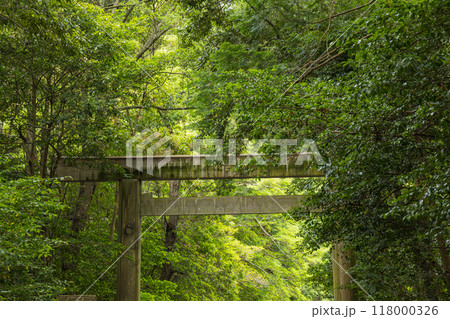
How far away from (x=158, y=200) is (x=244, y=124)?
2.73 m

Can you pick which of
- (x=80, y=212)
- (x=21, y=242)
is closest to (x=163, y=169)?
(x=80, y=212)

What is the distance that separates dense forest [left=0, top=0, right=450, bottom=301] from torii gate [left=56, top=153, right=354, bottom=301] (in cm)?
30

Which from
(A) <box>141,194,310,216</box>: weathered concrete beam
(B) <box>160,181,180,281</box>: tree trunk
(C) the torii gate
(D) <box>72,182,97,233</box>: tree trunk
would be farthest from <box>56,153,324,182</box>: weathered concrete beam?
(B) <box>160,181,180,281</box>: tree trunk

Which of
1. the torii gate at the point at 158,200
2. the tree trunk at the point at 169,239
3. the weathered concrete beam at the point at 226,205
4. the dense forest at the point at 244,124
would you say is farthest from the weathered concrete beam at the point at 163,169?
the tree trunk at the point at 169,239

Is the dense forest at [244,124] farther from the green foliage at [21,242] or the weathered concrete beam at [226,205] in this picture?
the weathered concrete beam at [226,205]

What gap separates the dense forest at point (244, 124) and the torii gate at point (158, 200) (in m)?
0.30

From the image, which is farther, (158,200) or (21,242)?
(158,200)

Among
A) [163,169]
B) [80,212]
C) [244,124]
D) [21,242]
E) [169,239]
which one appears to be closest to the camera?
[21,242]

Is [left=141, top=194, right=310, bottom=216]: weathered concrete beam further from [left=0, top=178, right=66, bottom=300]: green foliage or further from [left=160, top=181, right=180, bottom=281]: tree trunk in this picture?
[left=160, top=181, right=180, bottom=281]: tree trunk

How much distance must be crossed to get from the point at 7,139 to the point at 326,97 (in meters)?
4.67

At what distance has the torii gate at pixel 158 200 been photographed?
6.45m

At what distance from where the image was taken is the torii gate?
21.1 ft

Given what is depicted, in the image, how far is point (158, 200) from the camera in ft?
22.6

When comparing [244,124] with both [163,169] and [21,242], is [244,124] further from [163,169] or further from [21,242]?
[21,242]
